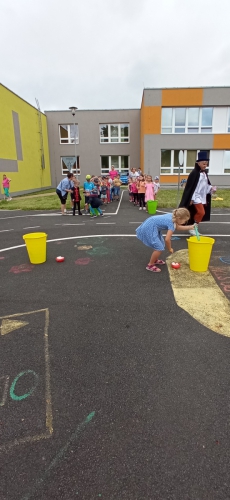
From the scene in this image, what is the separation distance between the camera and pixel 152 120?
73.3 ft

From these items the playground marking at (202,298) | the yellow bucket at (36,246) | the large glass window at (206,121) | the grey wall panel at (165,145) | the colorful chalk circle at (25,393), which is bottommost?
the colorful chalk circle at (25,393)

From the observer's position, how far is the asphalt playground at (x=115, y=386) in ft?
5.51

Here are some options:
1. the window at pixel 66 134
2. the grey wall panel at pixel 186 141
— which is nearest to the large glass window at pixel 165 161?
the grey wall panel at pixel 186 141

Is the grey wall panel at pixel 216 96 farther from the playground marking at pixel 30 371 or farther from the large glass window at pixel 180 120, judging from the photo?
the playground marking at pixel 30 371

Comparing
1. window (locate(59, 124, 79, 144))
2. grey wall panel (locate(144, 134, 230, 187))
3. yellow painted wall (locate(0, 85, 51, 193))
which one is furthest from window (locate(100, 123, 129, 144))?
grey wall panel (locate(144, 134, 230, 187))

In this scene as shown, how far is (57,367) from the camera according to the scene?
264cm

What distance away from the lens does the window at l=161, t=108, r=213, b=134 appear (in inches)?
875

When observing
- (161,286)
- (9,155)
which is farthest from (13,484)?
(9,155)

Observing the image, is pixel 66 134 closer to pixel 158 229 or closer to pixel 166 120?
pixel 166 120

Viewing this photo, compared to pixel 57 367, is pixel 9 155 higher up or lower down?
higher up

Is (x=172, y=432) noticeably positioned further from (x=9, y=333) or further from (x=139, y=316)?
(x=9, y=333)

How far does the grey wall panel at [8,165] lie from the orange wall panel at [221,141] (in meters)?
15.8

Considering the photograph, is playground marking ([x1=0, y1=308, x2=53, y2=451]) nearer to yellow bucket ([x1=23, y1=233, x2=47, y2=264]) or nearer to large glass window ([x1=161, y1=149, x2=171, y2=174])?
yellow bucket ([x1=23, y1=233, x2=47, y2=264])

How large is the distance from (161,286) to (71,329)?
1702 mm
